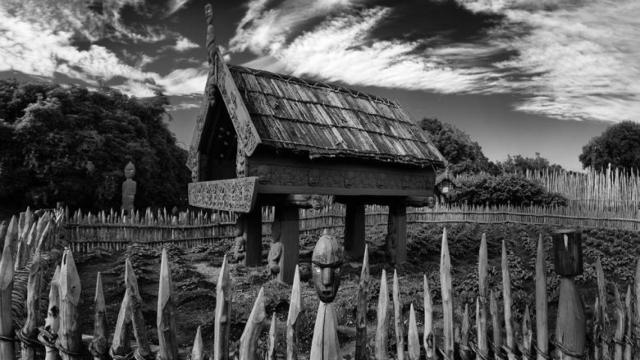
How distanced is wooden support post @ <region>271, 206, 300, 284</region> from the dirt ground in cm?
27

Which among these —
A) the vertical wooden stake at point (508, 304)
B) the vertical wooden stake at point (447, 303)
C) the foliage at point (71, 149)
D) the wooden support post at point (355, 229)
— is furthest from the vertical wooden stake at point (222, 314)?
the foliage at point (71, 149)

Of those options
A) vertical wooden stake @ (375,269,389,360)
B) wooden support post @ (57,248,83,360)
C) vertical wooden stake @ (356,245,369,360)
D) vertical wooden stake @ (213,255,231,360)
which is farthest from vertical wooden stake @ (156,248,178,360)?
vertical wooden stake @ (375,269,389,360)

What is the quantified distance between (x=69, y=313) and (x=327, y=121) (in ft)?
19.8

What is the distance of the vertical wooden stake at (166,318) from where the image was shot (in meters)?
2.00

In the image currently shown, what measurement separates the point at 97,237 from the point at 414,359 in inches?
428

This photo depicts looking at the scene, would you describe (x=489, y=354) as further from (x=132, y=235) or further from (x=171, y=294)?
(x=132, y=235)

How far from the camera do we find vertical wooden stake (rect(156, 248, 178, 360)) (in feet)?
6.56

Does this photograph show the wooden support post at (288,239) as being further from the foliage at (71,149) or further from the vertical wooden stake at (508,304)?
the foliage at (71,149)

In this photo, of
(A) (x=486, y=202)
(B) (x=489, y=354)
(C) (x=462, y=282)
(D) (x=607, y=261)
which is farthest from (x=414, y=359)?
(A) (x=486, y=202)

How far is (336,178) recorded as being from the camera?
24.6 ft

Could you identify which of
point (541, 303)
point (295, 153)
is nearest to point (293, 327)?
point (541, 303)

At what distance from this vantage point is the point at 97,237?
1112 centimetres

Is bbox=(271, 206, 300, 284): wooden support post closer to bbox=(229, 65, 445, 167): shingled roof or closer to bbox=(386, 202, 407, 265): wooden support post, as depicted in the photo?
bbox=(229, 65, 445, 167): shingled roof

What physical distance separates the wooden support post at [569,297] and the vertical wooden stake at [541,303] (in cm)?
9
